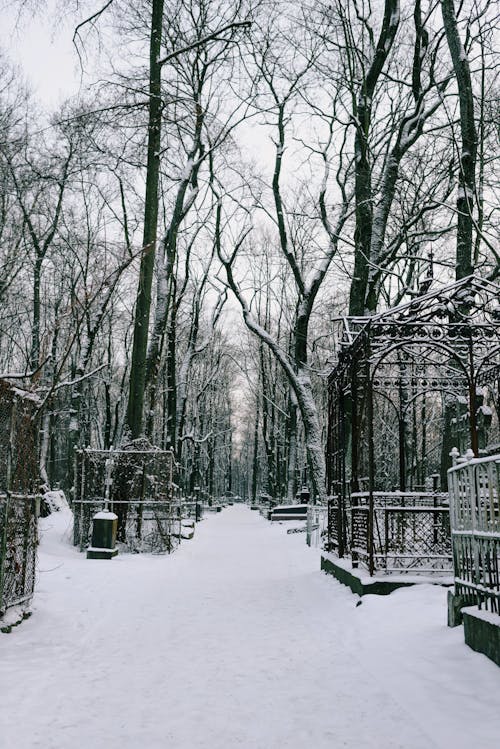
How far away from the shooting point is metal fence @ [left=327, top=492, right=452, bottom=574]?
9241 mm

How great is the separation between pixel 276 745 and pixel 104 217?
26.7 meters

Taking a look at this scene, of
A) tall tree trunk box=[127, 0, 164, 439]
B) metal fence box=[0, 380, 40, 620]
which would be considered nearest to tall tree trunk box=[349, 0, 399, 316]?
tall tree trunk box=[127, 0, 164, 439]

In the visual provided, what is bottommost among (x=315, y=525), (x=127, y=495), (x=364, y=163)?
(x=315, y=525)

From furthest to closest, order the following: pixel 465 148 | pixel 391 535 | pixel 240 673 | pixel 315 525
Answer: pixel 315 525 < pixel 465 148 < pixel 391 535 < pixel 240 673

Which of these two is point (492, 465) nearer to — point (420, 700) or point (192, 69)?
point (420, 700)

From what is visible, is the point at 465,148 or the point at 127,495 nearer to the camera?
the point at 465,148

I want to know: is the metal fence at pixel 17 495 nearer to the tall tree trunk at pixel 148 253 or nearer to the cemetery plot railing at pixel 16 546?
the cemetery plot railing at pixel 16 546

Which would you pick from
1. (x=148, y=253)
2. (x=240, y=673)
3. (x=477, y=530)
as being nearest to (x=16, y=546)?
(x=240, y=673)

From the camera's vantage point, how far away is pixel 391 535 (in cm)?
1062

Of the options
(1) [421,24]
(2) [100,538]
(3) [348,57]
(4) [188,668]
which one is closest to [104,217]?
(3) [348,57]

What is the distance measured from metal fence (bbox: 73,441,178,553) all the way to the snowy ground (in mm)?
4576

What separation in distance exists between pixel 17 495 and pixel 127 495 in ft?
26.4

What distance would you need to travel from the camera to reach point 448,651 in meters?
5.60

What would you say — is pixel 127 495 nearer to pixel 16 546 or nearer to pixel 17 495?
pixel 16 546
